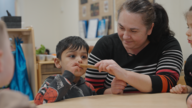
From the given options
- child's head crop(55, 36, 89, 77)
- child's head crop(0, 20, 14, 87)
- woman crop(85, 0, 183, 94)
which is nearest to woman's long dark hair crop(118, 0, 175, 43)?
woman crop(85, 0, 183, 94)

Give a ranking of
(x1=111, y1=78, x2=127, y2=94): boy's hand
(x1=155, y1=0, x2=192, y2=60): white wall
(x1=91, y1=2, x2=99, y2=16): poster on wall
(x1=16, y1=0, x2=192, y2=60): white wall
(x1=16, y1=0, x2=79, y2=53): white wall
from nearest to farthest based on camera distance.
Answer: (x1=111, y1=78, x2=127, y2=94): boy's hand, (x1=155, y1=0, x2=192, y2=60): white wall, (x1=91, y1=2, x2=99, y2=16): poster on wall, (x1=16, y1=0, x2=192, y2=60): white wall, (x1=16, y1=0, x2=79, y2=53): white wall

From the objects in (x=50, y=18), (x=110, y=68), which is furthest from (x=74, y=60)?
(x=50, y=18)

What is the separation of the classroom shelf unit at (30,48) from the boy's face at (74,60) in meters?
1.43

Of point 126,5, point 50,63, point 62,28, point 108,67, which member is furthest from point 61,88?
point 62,28

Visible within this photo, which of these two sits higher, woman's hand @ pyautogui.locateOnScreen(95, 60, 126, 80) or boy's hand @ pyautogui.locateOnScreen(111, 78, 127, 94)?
woman's hand @ pyautogui.locateOnScreen(95, 60, 126, 80)

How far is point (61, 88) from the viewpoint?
852 mm

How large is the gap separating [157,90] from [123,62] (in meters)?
0.26

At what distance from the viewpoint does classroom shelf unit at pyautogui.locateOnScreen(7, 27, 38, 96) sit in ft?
7.85

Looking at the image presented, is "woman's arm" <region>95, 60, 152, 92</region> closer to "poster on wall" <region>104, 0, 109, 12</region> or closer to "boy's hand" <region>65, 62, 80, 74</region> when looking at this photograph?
"boy's hand" <region>65, 62, 80, 74</region>

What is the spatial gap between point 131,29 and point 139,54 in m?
0.18

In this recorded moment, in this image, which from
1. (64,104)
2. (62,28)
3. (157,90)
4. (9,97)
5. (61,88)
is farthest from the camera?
(62,28)

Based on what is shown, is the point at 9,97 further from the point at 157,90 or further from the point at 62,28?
the point at 62,28

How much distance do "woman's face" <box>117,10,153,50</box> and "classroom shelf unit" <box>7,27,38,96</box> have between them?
1.57m

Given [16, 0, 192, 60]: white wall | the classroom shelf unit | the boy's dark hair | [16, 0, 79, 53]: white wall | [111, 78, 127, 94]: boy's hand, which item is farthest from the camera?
[16, 0, 79, 53]: white wall
